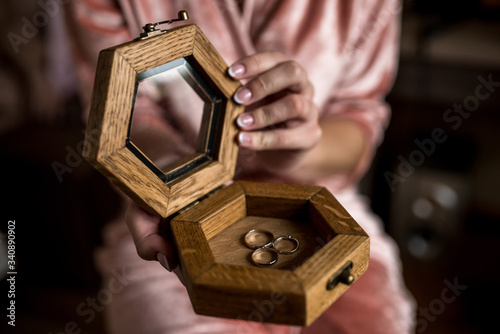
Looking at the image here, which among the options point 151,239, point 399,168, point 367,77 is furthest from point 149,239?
point 399,168

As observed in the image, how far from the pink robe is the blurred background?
456mm

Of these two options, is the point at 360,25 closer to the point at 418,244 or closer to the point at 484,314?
the point at 418,244

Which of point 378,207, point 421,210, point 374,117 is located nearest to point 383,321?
point 374,117

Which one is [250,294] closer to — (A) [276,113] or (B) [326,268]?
(B) [326,268]

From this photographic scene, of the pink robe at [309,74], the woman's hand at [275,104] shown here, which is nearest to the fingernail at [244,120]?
the woman's hand at [275,104]

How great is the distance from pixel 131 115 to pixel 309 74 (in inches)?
17.5

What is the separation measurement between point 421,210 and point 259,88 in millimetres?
1014

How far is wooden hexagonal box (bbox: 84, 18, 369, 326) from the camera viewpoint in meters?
0.41

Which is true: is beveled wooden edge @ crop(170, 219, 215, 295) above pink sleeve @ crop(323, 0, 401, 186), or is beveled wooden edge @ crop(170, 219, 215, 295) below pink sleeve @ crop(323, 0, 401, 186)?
above

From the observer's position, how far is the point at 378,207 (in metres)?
1.56

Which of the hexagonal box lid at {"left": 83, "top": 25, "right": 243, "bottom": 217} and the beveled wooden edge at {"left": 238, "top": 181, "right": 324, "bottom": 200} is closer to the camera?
the hexagonal box lid at {"left": 83, "top": 25, "right": 243, "bottom": 217}

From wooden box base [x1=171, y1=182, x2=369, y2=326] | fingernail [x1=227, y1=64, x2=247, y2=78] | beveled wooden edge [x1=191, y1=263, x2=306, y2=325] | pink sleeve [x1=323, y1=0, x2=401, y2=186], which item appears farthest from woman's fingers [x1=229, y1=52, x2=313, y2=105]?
pink sleeve [x1=323, y1=0, x2=401, y2=186]

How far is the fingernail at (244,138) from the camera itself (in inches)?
22.0

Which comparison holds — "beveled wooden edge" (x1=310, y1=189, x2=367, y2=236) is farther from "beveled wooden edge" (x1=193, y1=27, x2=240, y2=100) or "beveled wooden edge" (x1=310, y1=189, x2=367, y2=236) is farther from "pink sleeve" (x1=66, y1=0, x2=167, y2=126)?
"pink sleeve" (x1=66, y1=0, x2=167, y2=126)
